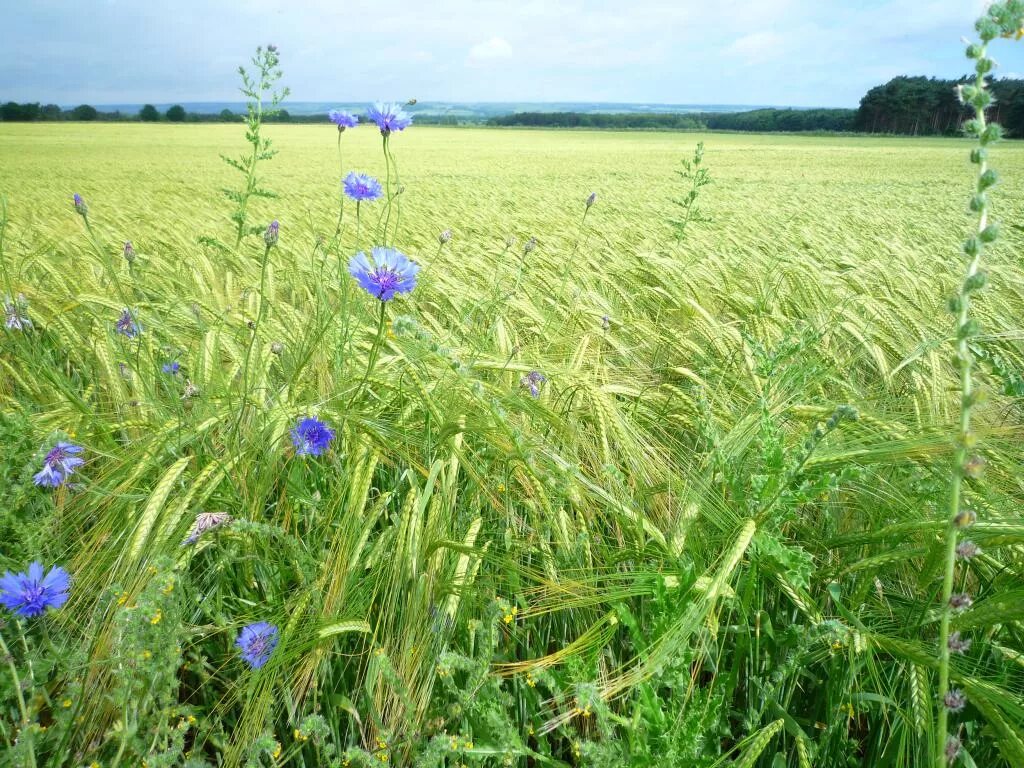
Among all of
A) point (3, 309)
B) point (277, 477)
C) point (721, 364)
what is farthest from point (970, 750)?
point (3, 309)

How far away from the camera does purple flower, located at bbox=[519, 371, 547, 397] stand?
5.22 ft

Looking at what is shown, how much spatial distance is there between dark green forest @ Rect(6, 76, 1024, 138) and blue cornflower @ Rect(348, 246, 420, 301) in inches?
1838

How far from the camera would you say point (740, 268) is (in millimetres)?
3191

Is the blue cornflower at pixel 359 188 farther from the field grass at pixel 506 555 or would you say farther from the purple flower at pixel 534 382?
the purple flower at pixel 534 382

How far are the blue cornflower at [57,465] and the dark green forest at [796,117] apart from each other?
4692 cm

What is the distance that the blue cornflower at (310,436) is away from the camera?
49.3 inches

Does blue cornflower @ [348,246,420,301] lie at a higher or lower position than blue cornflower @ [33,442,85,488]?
higher

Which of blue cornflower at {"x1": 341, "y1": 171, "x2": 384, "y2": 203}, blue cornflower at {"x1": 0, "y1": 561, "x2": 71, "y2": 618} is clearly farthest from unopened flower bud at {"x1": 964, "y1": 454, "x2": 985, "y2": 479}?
blue cornflower at {"x1": 341, "y1": 171, "x2": 384, "y2": 203}

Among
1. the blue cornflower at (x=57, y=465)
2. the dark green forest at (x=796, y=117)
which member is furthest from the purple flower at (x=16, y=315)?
the dark green forest at (x=796, y=117)

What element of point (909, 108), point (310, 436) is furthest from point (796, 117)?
point (310, 436)

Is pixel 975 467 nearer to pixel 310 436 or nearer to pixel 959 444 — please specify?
pixel 959 444

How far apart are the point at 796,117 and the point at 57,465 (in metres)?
79.9

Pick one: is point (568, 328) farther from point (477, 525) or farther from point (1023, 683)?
point (1023, 683)

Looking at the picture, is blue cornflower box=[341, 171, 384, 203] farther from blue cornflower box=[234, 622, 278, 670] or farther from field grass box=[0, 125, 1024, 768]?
blue cornflower box=[234, 622, 278, 670]
